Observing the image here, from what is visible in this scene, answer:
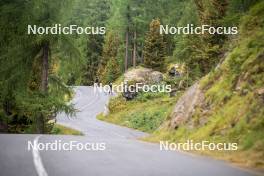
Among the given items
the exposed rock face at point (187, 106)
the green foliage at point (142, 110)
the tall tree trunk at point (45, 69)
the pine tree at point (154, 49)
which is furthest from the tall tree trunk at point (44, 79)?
the pine tree at point (154, 49)

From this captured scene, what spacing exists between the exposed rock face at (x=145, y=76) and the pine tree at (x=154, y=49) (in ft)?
8.36

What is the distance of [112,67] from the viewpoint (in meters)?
69.6

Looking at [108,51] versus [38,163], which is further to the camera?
[108,51]

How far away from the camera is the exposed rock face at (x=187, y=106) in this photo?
66.2 ft

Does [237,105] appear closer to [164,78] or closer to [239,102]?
[239,102]

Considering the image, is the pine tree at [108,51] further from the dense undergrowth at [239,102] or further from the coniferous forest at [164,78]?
the dense undergrowth at [239,102]

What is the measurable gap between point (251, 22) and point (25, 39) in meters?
13.0

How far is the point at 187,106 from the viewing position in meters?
21.2

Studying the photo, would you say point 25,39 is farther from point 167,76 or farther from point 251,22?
point 167,76

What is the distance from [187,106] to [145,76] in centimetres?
3427

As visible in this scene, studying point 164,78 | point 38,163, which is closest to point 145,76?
point 164,78

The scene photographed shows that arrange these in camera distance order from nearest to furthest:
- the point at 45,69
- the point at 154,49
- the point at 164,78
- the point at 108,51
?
the point at 45,69 → the point at 164,78 → the point at 154,49 → the point at 108,51

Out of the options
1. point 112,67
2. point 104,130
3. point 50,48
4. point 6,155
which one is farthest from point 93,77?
point 6,155

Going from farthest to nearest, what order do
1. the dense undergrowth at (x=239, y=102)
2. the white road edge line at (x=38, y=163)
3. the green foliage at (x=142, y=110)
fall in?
the green foliage at (x=142, y=110), the dense undergrowth at (x=239, y=102), the white road edge line at (x=38, y=163)
